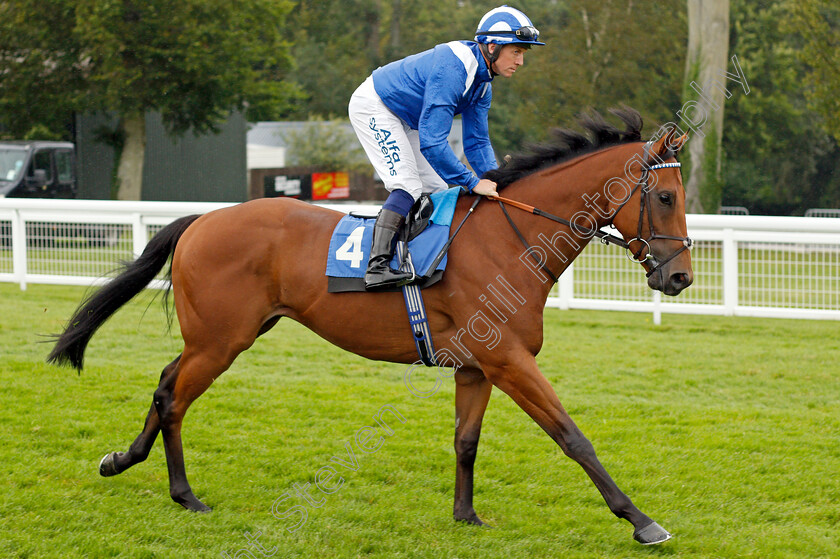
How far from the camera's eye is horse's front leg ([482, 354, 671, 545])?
3.27 m

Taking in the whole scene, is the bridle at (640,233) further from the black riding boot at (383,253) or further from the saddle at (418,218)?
the black riding boot at (383,253)

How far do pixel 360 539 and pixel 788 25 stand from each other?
14548 mm

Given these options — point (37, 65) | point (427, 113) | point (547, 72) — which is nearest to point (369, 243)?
point (427, 113)

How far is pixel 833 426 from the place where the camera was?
5.03 meters

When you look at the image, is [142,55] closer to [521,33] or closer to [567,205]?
[521,33]

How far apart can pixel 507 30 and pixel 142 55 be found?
16.3 meters

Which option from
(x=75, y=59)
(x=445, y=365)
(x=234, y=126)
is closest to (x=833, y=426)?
(x=445, y=365)

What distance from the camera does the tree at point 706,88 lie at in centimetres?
1441

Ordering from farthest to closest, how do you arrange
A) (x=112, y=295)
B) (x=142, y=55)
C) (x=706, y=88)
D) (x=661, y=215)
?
(x=142, y=55)
(x=706, y=88)
(x=112, y=295)
(x=661, y=215)

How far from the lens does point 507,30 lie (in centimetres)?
356

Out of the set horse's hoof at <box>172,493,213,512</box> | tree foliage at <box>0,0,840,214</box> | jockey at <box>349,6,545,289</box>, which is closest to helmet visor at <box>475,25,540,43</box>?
jockey at <box>349,6,545,289</box>

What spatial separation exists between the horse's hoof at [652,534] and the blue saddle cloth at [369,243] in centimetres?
127

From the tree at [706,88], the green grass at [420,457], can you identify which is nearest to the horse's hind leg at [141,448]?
the green grass at [420,457]

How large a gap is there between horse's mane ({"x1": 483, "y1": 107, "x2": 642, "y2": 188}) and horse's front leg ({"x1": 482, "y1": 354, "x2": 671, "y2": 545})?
2.67 ft
